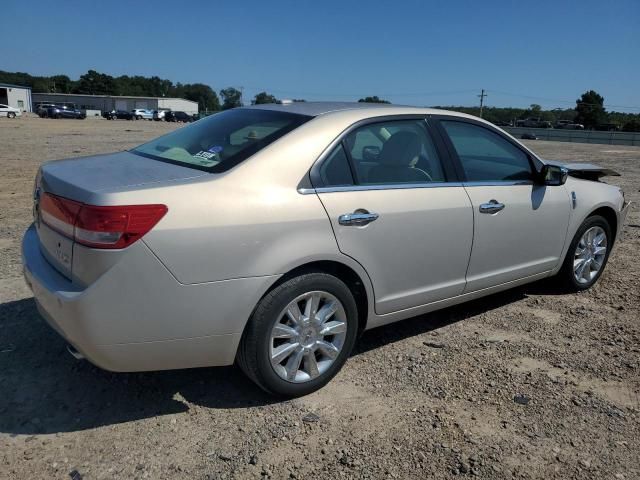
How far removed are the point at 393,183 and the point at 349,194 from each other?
0.41m


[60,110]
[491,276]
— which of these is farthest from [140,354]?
[60,110]

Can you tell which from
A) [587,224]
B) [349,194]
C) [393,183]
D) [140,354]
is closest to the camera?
[140,354]

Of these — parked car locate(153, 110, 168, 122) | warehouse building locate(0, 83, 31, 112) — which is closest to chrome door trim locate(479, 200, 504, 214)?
parked car locate(153, 110, 168, 122)

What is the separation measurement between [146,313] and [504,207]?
260 cm

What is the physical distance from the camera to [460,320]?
434 cm

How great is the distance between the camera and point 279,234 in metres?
2.79

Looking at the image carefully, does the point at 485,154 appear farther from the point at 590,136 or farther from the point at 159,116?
the point at 159,116

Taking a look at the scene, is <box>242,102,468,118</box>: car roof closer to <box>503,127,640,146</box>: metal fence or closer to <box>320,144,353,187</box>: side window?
<box>320,144,353,187</box>: side window

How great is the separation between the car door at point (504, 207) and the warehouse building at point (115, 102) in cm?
10290

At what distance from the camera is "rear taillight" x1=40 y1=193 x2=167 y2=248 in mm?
2453

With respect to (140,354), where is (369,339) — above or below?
below

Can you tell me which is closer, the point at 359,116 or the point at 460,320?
the point at 359,116

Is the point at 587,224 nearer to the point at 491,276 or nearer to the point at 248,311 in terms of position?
the point at 491,276

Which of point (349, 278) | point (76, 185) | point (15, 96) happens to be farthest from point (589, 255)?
point (15, 96)
